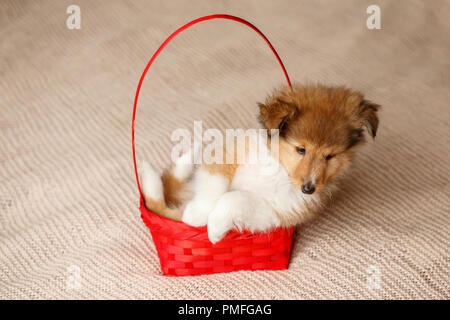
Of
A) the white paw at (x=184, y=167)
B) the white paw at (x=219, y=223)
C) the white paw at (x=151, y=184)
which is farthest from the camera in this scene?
the white paw at (x=184, y=167)

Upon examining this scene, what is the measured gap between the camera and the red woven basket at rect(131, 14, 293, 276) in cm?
133

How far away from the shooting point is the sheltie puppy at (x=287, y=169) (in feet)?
4.22

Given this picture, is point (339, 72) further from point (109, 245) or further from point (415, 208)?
point (109, 245)

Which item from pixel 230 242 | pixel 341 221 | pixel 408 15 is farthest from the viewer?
pixel 408 15

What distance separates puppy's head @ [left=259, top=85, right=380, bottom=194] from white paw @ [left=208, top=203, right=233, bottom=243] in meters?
0.22

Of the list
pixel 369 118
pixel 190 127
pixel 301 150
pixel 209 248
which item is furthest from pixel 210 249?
pixel 190 127

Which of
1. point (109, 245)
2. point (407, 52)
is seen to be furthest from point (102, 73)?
point (407, 52)

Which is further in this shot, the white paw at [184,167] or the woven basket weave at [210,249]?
the white paw at [184,167]

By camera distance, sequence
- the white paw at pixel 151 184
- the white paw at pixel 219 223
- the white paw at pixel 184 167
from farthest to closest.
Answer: the white paw at pixel 184 167, the white paw at pixel 151 184, the white paw at pixel 219 223

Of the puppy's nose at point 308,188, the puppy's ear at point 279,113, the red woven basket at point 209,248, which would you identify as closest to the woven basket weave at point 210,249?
the red woven basket at point 209,248

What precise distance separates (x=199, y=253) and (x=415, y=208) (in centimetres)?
87

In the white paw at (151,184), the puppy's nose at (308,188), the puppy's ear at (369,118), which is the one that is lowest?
the white paw at (151,184)

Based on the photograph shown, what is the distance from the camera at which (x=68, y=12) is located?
3.03m

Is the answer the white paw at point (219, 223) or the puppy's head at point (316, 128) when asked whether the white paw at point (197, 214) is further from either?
the puppy's head at point (316, 128)
